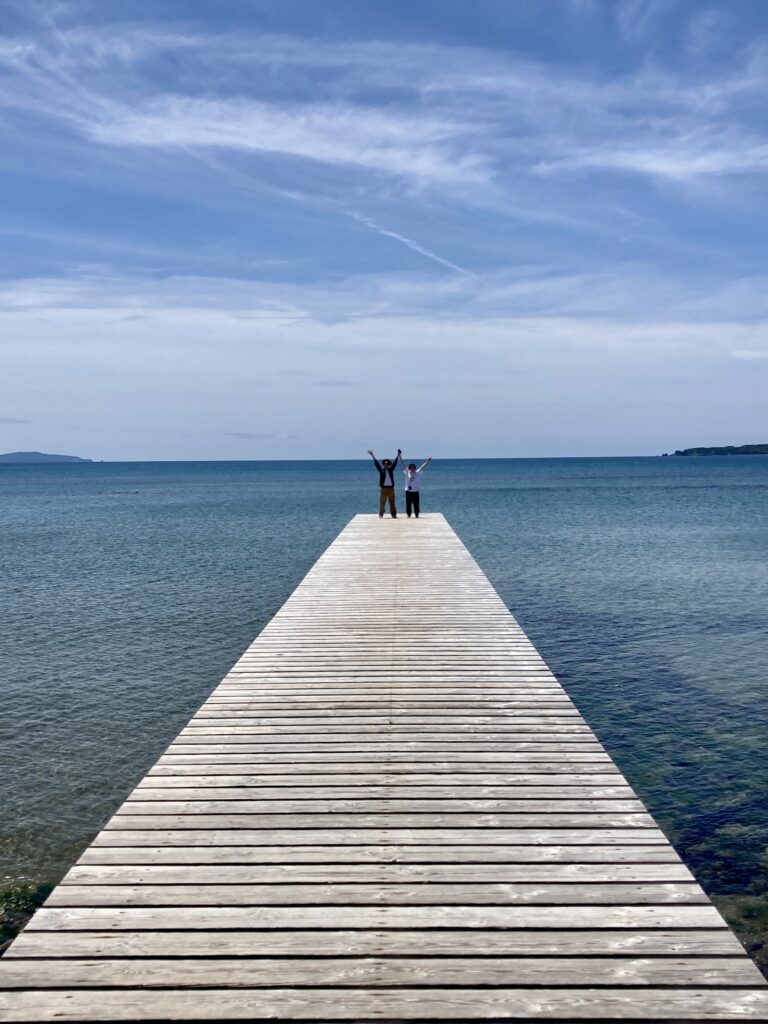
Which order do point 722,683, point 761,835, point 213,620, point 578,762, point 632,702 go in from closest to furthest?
point 578,762 → point 761,835 → point 632,702 → point 722,683 → point 213,620

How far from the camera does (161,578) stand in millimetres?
26516

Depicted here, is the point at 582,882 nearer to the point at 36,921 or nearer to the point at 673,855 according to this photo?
the point at 673,855

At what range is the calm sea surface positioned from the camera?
9430mm

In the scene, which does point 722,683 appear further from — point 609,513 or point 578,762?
point 609,513

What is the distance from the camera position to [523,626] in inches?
741

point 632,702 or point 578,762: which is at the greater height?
point 578,762

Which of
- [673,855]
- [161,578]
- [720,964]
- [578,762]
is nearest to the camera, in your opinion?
[720,964]

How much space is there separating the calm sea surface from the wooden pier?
245 cm

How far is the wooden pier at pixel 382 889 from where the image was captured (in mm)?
3965

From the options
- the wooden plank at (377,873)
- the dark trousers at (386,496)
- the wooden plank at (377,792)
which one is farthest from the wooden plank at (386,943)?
the dark trousers at (386,496)

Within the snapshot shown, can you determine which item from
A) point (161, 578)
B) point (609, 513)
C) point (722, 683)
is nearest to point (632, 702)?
point (722, 683)

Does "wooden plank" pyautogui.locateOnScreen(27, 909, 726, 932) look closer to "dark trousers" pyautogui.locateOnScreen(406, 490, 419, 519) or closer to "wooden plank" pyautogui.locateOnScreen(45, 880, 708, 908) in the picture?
"wooden plank" pyautogui.locateOnScreen(45, 880, 708, 908)

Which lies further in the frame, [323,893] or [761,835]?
[761,835]

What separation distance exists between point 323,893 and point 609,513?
2075 inches
